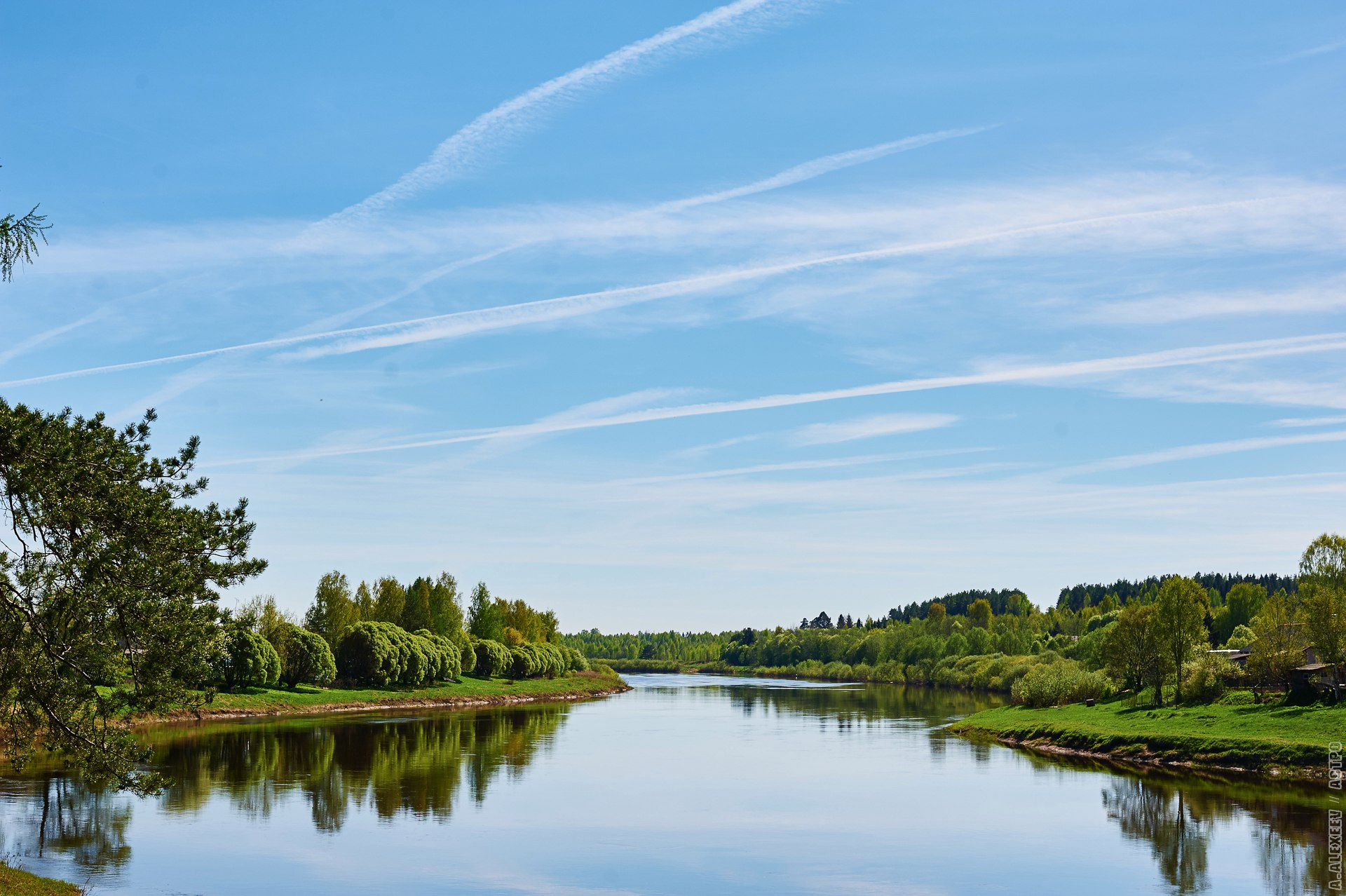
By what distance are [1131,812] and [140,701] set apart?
41435mm

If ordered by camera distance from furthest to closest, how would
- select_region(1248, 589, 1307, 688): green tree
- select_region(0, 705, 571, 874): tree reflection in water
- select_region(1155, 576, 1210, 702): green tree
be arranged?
select_region(1155, 576, 1210, 702): green tree → select_region(1248, 589, 1307, 688): green tree → select_region(0, 705, 571, 874): tree reflection in water

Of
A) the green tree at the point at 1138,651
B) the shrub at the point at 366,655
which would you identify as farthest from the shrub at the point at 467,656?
the green tree at the point at 1138,651

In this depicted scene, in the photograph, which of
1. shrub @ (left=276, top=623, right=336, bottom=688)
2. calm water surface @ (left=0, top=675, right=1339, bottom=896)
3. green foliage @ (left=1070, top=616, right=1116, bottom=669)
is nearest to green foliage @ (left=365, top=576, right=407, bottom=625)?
shrub @ (left=276, top=623, right=336, bottom=688)

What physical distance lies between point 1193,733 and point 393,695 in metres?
75.9

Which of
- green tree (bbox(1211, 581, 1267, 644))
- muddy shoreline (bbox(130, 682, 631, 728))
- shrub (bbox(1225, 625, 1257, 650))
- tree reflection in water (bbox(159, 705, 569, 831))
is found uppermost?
green tree (bbox(1211, 581, 1267, 644))

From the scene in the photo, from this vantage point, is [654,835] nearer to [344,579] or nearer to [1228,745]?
[1228,745]

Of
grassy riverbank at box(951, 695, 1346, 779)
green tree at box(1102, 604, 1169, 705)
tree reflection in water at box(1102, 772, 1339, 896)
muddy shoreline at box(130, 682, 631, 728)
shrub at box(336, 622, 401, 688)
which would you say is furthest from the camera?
shrub at box(336, 622, 401, 688)

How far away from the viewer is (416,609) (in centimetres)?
13788

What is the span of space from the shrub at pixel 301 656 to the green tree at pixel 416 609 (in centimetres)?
3555

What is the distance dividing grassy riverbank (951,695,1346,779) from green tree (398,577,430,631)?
249ft

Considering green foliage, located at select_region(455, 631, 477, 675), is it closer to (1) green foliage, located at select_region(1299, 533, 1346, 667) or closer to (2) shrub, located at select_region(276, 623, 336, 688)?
(2) shrub, located at select_region(276, 623, 336, 688)

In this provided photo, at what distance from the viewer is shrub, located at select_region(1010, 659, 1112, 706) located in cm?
8969

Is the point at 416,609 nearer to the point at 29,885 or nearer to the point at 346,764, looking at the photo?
the point at 346,764

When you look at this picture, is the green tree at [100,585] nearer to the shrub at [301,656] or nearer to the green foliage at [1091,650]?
the shrub at [301,656]
